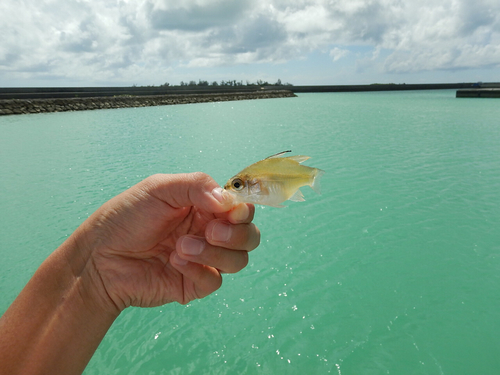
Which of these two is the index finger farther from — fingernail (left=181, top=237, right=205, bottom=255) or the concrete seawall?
the concrete seawall

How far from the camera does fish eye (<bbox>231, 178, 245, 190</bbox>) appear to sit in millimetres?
1874

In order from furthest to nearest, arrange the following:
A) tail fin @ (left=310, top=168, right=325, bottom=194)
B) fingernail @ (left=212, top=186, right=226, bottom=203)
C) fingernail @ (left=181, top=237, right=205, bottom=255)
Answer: fingernail @ (left=181, top=237, right=205, bottom=255) < fingernail @ (left=212, top=186, right=226, bottom=203) < tail fin @ (left=310, top=168, right=325, bottom=194)

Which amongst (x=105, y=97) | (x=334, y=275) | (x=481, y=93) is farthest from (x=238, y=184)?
(x=481, y=93)

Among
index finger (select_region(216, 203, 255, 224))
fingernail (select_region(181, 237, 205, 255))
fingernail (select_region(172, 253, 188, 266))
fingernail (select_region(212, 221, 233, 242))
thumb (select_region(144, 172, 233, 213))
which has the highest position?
thumb (select_region(144, 172, 233, 213))

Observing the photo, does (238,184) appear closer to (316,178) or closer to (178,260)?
(316,178)

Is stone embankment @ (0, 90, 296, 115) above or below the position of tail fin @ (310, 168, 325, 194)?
below

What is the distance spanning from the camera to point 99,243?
2445 mm

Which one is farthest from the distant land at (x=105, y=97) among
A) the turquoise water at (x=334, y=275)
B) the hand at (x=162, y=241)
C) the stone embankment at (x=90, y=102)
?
the hand at (x=162, y=241)

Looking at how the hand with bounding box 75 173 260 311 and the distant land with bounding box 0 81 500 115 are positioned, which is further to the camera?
the distant land with bounding box 0 81 500 115

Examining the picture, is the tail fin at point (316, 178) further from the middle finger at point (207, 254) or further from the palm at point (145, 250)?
the palm at point (145, 250)

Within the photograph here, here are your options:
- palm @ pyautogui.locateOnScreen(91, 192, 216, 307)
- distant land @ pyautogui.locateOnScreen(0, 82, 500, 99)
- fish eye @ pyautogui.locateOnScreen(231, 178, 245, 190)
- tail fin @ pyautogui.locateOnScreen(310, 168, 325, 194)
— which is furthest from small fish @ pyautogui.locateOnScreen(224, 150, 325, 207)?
distant land @ pyautogui.locateOnScreen(0, 82, 500, 99)

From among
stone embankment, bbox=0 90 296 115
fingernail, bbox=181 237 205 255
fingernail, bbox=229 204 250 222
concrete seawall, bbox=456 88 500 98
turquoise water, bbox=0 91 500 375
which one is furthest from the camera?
concrete seawall, bbox=456 88 500 98

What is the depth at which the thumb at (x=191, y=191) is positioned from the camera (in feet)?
6.99

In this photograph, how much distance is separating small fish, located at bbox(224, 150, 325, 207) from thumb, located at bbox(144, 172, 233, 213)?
0.19m
